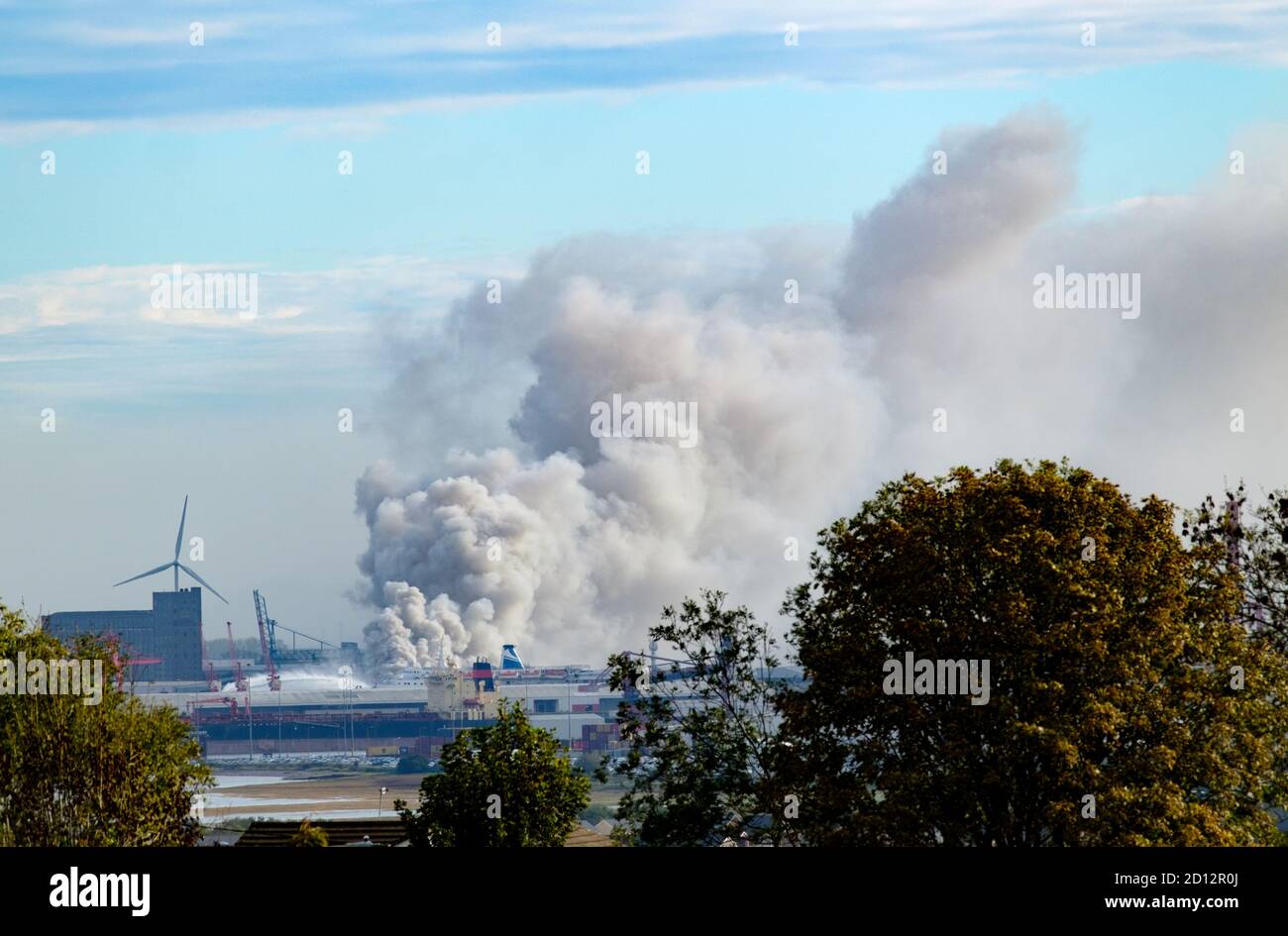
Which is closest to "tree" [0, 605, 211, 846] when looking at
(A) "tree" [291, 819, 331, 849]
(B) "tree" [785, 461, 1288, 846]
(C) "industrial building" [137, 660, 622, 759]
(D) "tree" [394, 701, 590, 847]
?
(A) "tree" [291, 819, 331, 849]

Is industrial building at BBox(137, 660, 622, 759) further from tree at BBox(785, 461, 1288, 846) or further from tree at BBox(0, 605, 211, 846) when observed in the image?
tree at BBox(785, 461, 1288, 846)

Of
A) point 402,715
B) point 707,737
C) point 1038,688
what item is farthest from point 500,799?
point 402,715

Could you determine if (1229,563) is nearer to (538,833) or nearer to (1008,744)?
(1008,744)

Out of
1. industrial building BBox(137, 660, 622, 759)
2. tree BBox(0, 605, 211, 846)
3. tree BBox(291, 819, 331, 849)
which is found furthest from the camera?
industrial building BBox(137, 660, 622, 759)

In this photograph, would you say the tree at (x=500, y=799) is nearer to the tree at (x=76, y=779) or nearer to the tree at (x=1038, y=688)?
the tree at (x=76, y=779)

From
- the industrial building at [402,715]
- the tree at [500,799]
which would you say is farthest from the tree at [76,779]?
the industrial building at [402,715]

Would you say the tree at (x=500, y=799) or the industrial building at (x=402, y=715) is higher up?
the tree at (x=500, y=799)
